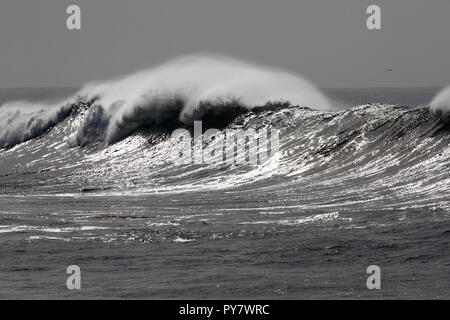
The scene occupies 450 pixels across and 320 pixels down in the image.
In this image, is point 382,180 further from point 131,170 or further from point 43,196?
point 131,170

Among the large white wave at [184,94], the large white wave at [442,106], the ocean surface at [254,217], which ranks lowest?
the ocean surface at [254,217]

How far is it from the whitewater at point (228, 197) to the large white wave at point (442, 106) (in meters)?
0.09

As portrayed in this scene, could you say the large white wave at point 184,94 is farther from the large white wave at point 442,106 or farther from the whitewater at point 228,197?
the large white wave at point 442,106

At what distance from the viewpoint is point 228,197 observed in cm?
3123

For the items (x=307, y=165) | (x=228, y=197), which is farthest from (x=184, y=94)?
(x=228, y=197)

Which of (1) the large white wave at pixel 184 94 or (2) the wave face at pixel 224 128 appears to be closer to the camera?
(2) the wave face at pixel 224 128

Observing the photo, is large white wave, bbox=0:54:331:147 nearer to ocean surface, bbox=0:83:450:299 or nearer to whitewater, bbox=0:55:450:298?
whitewater, bbox=0:55:450:298

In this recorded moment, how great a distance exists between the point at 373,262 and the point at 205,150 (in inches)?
930

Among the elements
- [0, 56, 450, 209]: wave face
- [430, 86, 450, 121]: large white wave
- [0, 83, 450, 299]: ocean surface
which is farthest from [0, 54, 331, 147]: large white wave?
[430, 86, 450, 121]: large white wave

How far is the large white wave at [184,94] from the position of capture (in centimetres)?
4991

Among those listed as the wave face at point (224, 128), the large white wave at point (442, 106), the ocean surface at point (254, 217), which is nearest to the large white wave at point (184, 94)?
the wave face at point (224, 128)

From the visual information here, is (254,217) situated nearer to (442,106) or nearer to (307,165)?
(307,165)

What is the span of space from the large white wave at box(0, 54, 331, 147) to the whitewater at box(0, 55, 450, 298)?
0.37ft
